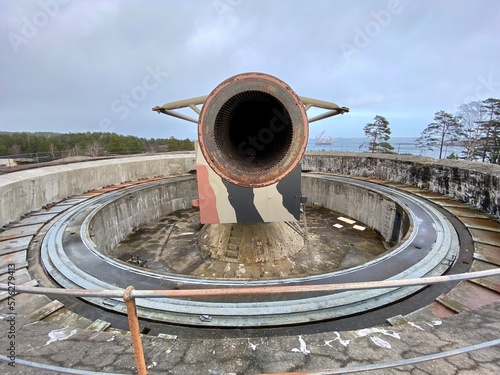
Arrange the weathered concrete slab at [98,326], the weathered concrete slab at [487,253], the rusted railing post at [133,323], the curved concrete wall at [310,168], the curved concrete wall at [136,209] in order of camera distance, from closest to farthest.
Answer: the rusted railing post at [133,323], the weathered concrete slab at [98,326], the weathered concrete slab at [487,253], the curved concrete wall at [310,168], the curved concrete wall at [136,209]

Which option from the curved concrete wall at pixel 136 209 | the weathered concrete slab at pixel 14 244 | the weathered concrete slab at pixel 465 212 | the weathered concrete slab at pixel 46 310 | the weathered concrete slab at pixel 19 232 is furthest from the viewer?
the curved concrete wall at pixel 136 209

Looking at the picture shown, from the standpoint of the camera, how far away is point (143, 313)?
8.26ft

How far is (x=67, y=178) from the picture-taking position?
7.16 metres

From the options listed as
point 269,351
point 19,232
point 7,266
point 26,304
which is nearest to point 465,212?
point 269,351

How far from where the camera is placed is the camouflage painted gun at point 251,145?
3.22 meters

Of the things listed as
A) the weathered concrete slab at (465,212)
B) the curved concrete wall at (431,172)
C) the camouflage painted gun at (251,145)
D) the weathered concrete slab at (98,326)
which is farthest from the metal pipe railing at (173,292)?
the curved concrete wall at (431,172)

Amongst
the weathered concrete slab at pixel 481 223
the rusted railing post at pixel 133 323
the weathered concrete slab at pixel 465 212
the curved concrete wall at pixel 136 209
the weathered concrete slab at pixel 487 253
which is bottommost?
the curved concrete wall at pixel 136 209

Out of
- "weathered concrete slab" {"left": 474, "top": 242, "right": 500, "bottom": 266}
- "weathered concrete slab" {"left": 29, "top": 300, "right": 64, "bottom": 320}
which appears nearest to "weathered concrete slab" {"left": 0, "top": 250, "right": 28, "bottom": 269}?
"weathered concrete slab" {"left": 29, "top": 300, "right": 64, "bottom": 320}

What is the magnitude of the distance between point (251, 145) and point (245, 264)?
2.44m

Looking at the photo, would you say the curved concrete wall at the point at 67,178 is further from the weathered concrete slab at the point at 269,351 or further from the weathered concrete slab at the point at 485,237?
the weathered concrete slab at the point at 485,237

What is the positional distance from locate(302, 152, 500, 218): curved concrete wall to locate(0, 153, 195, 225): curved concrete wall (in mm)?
6476

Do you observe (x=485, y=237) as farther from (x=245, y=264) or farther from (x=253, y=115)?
(x=253, y=115)

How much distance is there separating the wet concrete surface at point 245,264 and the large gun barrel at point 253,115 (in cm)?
177

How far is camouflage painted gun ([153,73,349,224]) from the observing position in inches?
127
